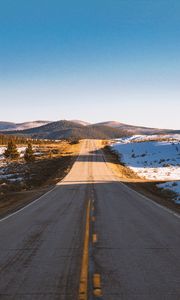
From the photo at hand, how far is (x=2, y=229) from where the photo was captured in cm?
1404

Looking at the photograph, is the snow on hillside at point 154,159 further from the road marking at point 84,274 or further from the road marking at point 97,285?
the road marking at point 97,285

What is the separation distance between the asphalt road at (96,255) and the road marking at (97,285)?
10 cm

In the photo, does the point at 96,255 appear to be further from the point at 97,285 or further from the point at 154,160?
the point at 154,160

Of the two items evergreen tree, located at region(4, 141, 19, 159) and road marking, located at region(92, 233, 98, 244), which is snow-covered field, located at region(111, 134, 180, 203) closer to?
road marking, located at region(92, 233, 98, 244)

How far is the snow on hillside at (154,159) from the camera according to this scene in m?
49.2

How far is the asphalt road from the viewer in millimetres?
6864

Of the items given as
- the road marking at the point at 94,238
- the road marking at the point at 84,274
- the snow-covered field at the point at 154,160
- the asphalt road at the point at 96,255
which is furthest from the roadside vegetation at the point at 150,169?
the road marking at the point at 84,274

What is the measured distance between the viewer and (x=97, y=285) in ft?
23.4

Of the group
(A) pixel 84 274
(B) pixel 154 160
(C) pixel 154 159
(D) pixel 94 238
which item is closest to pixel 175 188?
(D) pixel 94 238

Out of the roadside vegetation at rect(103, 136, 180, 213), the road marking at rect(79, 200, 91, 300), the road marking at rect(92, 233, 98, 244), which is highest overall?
the road marking at rect(79, 200, 91, 300)

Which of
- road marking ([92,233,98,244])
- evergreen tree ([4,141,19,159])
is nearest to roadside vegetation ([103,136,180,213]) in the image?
road marking ([92,233,98,244])

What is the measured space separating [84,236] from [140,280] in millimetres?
4898

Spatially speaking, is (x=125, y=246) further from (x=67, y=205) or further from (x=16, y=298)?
(x=67, y=205)

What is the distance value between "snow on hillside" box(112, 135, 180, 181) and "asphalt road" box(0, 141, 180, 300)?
2921 cm
